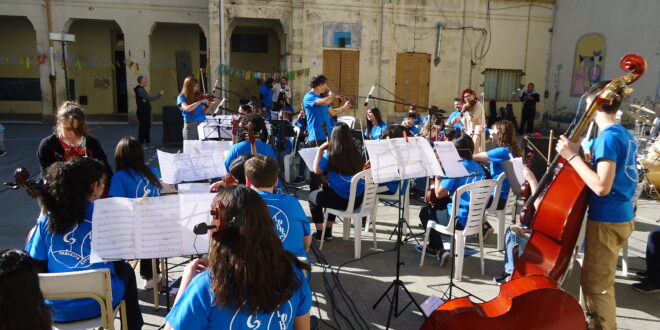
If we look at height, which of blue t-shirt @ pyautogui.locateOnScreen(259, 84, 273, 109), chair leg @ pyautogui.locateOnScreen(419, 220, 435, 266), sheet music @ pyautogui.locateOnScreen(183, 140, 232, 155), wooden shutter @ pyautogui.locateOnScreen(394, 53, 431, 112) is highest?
wooden shutter @ pyautogui.locateOnScreen(394, 53, 431, 112)

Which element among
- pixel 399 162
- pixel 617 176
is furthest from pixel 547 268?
pixel 399 162

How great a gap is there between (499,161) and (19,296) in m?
Answer: 4.41

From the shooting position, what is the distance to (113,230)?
2635mm

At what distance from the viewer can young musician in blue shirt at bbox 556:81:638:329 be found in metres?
2.94

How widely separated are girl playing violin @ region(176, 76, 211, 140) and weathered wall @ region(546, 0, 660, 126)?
1155 centimetres

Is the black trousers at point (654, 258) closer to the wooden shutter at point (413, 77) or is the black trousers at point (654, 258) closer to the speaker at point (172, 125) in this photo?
the speaker at point (172, 125)

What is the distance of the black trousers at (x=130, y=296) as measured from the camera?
3.06 metres

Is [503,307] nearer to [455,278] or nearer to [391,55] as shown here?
[455,278]

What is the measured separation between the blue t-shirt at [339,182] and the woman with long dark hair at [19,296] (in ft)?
11.5

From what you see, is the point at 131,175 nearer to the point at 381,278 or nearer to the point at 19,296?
the point at 19,296

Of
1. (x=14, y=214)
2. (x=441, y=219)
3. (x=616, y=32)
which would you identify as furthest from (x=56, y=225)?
(x=616, y=32)

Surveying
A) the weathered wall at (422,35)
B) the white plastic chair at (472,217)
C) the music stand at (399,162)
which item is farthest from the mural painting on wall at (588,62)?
the music stand at (399,162)

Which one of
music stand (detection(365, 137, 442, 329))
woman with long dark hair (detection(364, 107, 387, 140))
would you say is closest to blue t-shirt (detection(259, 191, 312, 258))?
music stand (detection(365, 137, 442, 329))

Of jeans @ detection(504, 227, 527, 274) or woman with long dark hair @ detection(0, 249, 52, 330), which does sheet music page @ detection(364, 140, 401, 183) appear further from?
woman with long dark hair @ detection(0, 249, 52, 330)
